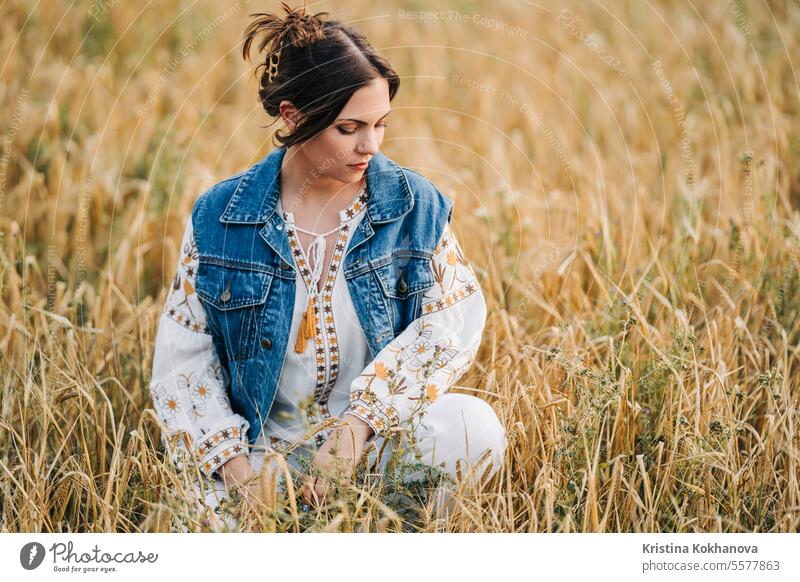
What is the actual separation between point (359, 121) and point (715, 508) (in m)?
1.19

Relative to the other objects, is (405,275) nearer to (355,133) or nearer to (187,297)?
(355,133)

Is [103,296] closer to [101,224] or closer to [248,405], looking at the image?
[101,224]

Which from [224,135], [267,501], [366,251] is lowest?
[267,501]

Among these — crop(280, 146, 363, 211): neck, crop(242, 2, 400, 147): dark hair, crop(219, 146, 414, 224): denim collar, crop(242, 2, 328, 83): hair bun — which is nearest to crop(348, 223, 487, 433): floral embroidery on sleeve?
crop(219, 146, 414, 224): denim collar

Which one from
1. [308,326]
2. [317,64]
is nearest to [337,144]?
[317,64]

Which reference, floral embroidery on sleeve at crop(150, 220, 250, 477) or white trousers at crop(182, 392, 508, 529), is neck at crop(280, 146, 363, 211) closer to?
floral embroidery on sleeve at crop(150, 220, 250, 477)

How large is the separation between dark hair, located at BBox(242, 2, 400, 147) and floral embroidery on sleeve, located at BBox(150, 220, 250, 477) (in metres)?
0.42

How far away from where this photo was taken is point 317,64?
71.4 inches

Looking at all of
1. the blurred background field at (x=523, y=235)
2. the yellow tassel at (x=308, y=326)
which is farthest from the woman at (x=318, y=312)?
the blurred background field at (x=523, y=235)

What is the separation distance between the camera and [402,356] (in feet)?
6.36

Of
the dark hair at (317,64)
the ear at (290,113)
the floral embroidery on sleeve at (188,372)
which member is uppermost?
the dark hair at (317,64)

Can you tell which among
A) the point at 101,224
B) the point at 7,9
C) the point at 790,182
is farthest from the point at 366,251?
the point at 7,9

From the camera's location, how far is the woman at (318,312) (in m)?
1.91

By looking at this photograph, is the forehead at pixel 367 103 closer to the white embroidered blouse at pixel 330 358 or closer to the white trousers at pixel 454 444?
the white embroidered blouse at pixel 330 358
